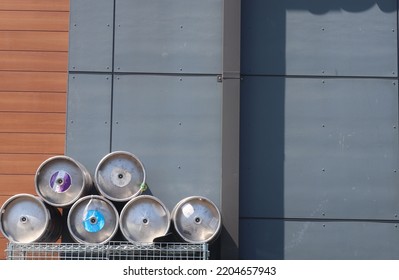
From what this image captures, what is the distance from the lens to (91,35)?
6.56 m

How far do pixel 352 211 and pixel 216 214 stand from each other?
121 centimetres

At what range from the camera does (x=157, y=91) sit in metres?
6.50

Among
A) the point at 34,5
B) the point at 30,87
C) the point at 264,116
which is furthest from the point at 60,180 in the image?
the point at 264,116

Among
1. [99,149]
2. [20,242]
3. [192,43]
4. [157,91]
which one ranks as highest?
[192,43]

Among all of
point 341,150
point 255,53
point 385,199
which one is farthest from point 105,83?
point 385,199

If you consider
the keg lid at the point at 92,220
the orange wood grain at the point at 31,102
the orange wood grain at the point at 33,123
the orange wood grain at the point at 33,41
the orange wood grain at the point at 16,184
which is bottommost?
the keg lid at the point at 92,220

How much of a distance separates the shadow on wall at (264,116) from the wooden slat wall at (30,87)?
154cm

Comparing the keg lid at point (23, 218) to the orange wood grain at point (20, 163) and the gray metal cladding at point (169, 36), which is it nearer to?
the orange wood grain at point (20, 163)

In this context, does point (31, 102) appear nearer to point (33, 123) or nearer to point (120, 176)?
point (33, 123)

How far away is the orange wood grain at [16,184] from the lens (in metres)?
6.40

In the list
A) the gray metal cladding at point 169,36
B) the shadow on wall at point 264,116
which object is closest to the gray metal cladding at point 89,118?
the gray metal cladding at point 169,36

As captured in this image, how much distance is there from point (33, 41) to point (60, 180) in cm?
137

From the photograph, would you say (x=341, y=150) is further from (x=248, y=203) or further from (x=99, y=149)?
(x=99, y=149)

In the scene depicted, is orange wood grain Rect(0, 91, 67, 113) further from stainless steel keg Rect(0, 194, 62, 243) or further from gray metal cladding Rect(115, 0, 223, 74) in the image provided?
stainless steel keg Rect(0, 194, 62, 243)
